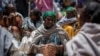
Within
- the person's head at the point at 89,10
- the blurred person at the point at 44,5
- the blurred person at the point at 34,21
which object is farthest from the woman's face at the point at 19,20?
the person's head at the point at 89,10

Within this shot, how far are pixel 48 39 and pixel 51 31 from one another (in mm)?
154

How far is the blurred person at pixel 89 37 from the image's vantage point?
3383 millimetres

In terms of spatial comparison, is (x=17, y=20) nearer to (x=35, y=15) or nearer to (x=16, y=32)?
(x=35, y=15)

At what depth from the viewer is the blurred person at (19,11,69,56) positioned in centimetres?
722

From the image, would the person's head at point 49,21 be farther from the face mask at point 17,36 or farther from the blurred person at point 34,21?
the blurred person at point 34,21

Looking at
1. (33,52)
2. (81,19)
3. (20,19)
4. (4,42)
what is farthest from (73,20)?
(81,19)

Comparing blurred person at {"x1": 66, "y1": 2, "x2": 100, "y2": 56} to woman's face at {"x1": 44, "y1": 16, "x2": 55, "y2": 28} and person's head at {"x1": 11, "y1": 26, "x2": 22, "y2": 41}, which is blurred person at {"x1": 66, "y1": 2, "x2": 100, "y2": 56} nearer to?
woman's face at {"x1": 44, "y1": 16, "x2": 55, "y2": 28}

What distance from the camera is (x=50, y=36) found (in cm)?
763

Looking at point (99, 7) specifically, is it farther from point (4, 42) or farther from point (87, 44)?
point (4, 42)

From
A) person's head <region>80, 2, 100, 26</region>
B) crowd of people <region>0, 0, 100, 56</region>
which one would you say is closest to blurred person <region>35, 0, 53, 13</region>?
crowd of people <region>0, 0, 100, 56</region>

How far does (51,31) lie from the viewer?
7637mm

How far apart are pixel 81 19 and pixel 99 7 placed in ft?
0.58

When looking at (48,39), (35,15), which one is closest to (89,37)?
(48,39)

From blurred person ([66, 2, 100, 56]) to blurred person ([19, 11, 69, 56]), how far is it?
3.71 metres
